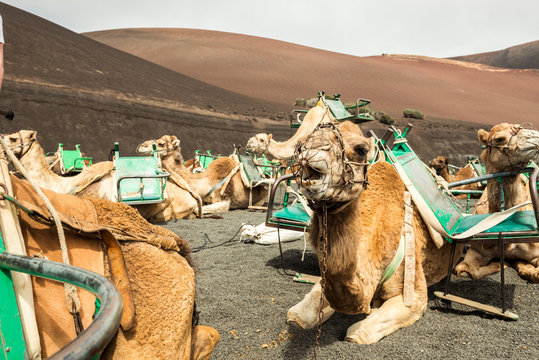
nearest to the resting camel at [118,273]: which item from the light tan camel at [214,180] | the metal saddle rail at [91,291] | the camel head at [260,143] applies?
the metal saddle rail at [91,291]

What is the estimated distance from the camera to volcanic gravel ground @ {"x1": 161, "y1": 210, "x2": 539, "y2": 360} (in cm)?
272

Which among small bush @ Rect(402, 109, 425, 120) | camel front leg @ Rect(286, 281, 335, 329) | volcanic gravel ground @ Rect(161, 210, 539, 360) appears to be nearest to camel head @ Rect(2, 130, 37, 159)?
volcanic gravel ground @ Rect(161, 210, 539, 360)

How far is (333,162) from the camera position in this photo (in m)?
1.90

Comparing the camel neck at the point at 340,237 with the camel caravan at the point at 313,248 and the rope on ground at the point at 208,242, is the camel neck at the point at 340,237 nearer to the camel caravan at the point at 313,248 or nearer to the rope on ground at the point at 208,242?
the camel caravan at the point at 313,248

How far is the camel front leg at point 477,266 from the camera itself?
425 cm

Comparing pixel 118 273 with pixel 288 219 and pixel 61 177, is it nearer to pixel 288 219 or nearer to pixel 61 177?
pixel 288 219

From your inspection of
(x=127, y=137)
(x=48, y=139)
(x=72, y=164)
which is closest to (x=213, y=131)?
(x=127, y=137)

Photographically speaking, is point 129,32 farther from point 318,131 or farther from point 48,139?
point 318,131

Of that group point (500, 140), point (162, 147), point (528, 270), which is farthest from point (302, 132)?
point (528, 270)

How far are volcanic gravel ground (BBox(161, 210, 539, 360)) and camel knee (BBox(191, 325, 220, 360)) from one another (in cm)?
31

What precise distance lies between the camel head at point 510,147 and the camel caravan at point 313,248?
0.04 ft

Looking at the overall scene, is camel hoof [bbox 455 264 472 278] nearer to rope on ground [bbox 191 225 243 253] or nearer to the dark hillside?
rope on ground [bbox 191 225 243 253]

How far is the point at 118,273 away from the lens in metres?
1.45

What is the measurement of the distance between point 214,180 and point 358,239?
7.95 metres
